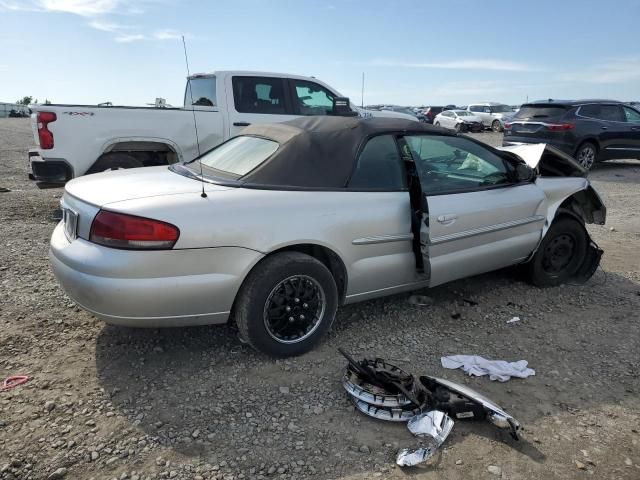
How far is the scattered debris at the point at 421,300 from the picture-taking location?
4383 millimetres

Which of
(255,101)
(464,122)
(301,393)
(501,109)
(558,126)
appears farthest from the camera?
(501,109)

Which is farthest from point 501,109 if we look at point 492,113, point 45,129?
point 45,129

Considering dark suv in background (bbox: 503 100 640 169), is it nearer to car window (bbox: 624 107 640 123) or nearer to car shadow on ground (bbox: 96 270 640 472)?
car window (bbox: 624 107 640 123)

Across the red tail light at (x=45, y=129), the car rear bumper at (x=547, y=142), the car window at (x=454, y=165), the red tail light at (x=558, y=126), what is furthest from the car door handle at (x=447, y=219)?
the red tail light at (x=558, y=126)

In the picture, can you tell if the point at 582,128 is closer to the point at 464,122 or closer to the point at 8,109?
the point at 464,122

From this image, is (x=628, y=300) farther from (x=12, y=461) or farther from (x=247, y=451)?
(x=12, y=461)

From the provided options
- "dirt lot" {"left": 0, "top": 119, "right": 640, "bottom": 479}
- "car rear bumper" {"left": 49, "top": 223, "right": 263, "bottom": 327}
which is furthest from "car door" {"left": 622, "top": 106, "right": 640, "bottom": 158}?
"car rear bumper" {"left": 49, "top": 223, "right": 263, "bottom": 327}

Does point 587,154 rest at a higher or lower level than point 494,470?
higher

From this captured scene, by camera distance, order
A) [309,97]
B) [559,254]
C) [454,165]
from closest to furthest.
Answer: [454,165] → [559,254] → [309,97]

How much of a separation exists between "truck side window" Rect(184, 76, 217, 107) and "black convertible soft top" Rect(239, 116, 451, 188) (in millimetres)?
4007

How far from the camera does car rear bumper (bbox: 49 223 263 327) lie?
112 inches

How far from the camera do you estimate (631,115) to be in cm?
1322

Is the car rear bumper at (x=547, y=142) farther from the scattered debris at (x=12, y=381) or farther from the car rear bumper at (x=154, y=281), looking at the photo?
the scattered debris at (x=12, y=381)

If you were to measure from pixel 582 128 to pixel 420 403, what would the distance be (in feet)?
37.8
